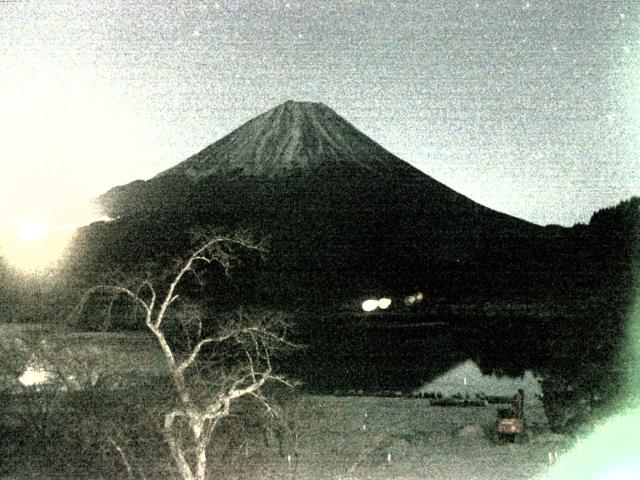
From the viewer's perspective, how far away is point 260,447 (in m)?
14.9

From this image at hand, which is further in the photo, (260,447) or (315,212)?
(315,212)

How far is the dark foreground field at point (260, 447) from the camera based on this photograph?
13.4 m

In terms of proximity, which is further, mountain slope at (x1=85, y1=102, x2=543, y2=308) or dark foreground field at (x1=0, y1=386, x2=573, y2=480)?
mountain slope at (x1=85, y1=102, x2=543, y2=308)

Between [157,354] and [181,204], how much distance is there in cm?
6302

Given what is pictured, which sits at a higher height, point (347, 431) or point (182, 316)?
point (182, 316)

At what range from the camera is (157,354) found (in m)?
25.9

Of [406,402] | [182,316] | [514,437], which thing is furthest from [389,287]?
[182,316]

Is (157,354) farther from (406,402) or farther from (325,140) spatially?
(325,140)

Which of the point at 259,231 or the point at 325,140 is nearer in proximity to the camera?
the point at 259,231

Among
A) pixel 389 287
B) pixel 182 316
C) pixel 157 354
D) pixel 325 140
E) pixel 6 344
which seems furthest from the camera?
pixel 325 140

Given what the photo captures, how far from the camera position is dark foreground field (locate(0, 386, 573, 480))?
13.4 metres

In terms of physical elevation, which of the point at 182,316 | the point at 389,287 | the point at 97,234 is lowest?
the point at 389,287

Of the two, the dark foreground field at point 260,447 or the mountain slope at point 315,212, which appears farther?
the mountain slope at point 315,212

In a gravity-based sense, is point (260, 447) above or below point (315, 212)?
above
